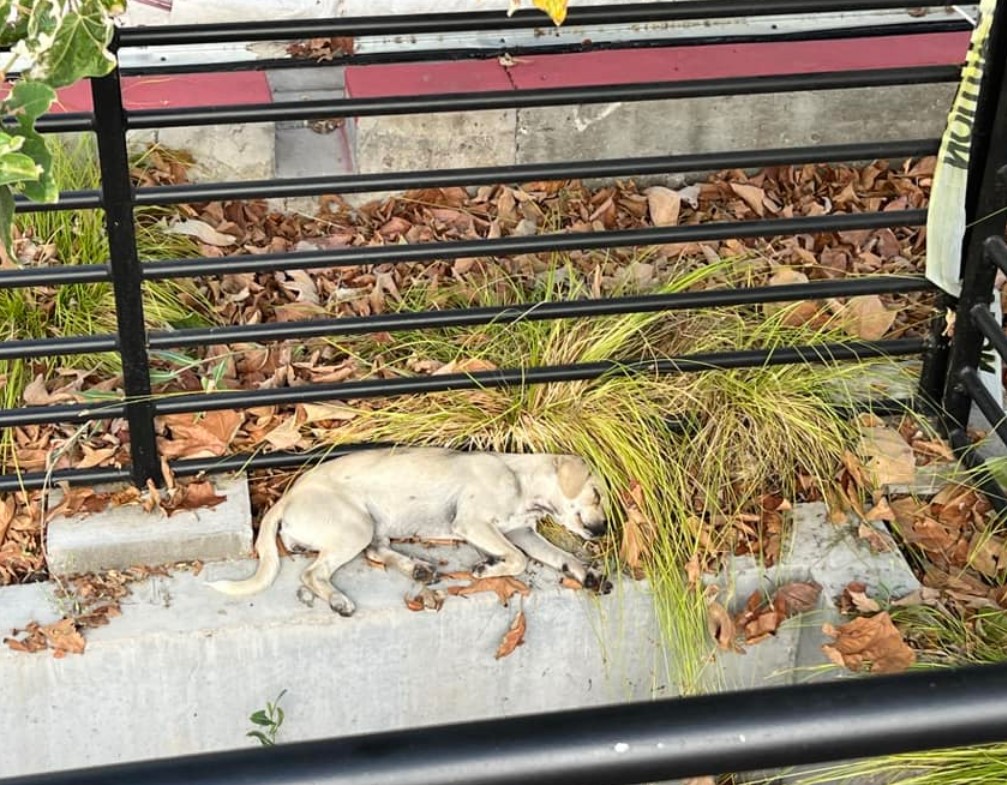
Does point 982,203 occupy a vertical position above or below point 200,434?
above

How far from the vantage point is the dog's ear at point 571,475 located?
3629 mm

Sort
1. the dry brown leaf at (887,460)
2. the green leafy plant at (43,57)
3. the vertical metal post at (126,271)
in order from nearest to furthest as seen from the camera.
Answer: the green leafy plant at (43,57) < the vertical metal post at (126,271) < the dry brown leaf at (887,460)

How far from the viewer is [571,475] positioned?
3.64 m

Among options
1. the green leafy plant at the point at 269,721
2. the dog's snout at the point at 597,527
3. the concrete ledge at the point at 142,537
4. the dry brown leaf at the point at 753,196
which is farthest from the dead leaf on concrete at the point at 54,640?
the dry brown leaf at the point at 753,196

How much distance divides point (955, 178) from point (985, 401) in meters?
0.56

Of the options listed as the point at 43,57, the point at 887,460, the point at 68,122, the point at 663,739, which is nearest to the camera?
the point at 663,739

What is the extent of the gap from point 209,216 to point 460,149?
77 cm

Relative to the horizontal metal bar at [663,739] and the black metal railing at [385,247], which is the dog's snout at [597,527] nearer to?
the black metal railing at [385,247]

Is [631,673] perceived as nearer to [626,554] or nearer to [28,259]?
[626,554]

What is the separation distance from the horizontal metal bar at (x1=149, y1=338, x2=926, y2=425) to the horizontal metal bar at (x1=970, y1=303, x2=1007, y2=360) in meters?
0.21

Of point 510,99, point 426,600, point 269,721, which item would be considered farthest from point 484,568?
point 510,99

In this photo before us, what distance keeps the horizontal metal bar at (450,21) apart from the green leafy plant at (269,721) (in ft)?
4.87

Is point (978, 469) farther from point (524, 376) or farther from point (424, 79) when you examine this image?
point (424, 79)

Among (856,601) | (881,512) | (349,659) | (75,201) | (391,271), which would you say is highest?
(75,201)
